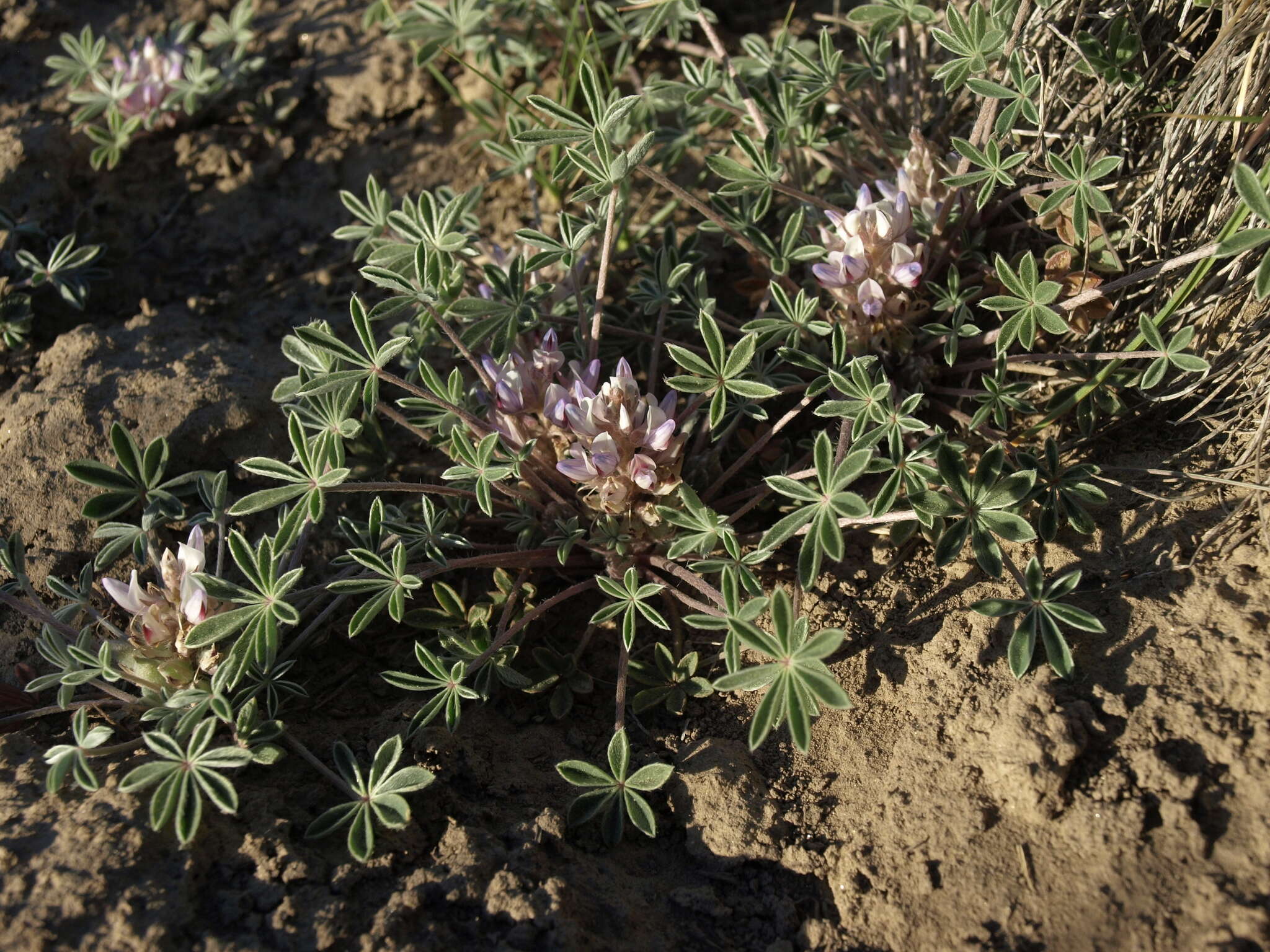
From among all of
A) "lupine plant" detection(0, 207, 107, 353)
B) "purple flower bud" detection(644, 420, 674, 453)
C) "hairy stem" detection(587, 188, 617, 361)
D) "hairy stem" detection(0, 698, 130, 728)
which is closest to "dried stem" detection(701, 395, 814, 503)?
"purple flower bud" detection(644, 420, 674, 453)

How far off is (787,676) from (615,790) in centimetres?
52

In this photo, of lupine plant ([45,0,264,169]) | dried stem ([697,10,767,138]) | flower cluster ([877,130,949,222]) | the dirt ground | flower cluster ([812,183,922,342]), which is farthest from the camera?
lupine plant ([45,0,264,169])

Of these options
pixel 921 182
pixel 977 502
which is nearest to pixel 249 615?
pixel 977 502

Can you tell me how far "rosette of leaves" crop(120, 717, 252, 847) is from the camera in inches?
81.7

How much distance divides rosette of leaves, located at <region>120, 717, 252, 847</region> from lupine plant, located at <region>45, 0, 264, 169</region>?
9.81 feet

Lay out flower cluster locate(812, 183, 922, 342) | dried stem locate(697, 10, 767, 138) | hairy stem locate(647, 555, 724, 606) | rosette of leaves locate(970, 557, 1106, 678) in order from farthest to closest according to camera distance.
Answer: dried stem locate(697, 10, 767, 138), flower cluster locate(812, 183, 922, 342), hairy stem locate(647, 555, 724, 606), rosette of leaves locate(970, 557, 1106, 678)

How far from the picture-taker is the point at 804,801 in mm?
2363

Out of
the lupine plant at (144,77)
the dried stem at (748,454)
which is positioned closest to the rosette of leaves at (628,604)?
the dried stem at (748,454)

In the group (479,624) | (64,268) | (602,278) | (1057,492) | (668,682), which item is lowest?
(668,682)

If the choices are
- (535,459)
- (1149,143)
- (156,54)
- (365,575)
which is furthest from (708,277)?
(156,54)

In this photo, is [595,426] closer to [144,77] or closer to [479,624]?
[479,624]

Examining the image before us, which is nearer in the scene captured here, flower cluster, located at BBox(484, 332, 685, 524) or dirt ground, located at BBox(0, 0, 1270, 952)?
dirt ground, located at BBox(0, 0, 1270, 952)

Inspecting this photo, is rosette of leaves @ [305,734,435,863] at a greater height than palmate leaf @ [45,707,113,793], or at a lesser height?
lesser

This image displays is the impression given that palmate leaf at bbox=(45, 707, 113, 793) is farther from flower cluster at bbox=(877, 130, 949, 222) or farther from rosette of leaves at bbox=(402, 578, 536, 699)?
flower cluster at bbox=(877, 130, 949, 222)
